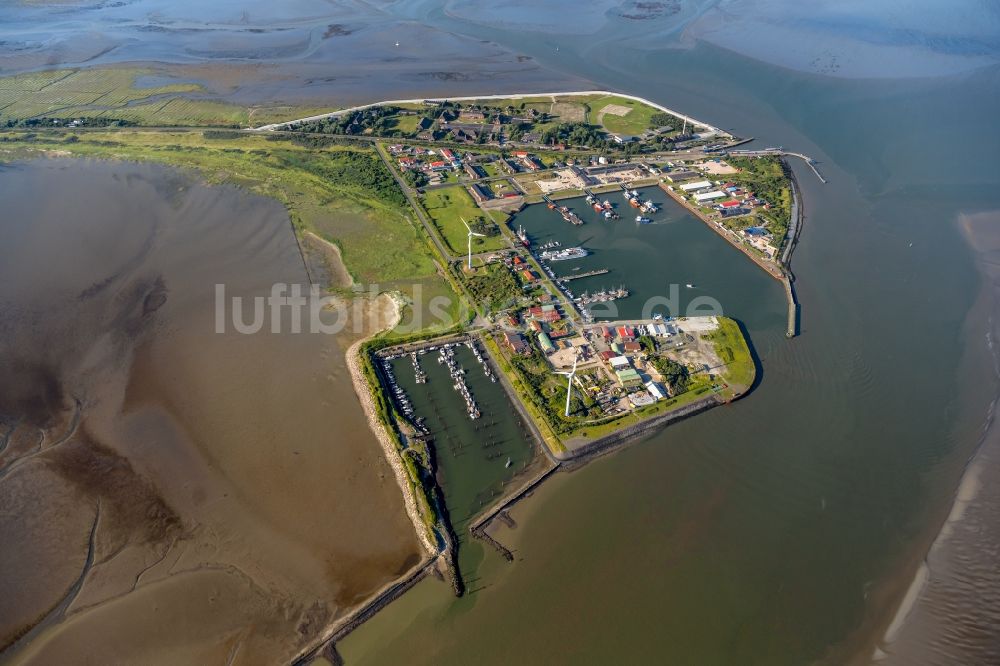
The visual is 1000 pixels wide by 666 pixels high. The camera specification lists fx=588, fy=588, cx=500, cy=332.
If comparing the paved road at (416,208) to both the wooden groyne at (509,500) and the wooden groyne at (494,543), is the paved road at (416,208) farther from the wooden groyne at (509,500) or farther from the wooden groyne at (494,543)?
the wooden groyne at (494,543)

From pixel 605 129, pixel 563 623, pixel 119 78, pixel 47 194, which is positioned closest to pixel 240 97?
pixel 119 78

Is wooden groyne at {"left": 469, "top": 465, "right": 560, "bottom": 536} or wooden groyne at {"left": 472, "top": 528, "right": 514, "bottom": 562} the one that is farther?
wooden groyne at {"left": 469, "top": 465, "right": 560, "bottom": 536}

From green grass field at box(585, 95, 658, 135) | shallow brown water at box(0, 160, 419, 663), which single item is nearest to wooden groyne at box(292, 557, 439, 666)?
shallow brown water at box(0, 160, 419, 663)

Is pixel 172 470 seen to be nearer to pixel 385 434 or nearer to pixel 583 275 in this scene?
pixel 385 434

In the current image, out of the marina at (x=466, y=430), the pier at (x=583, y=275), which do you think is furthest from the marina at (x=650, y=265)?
the marina at (x=466, y=430)

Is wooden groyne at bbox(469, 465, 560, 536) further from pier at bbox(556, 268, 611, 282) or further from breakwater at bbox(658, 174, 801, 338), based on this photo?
breakwater at bbox(658, 174, 801, 338)

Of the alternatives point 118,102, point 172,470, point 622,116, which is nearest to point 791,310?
point 172,470

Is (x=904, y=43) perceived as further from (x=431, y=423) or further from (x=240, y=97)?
(x=431, y=423)
